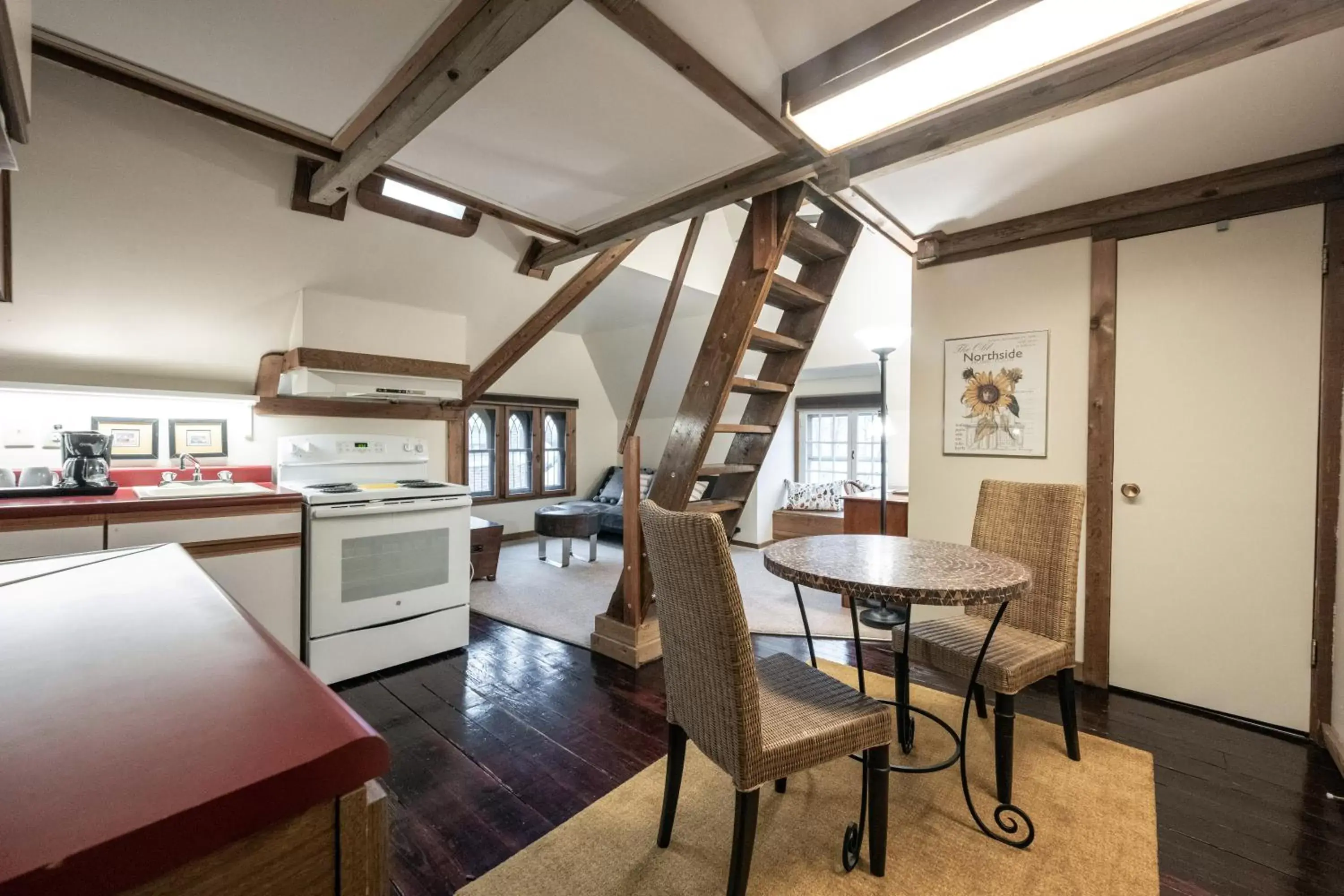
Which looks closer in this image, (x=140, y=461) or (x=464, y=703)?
(x=464, y=703)

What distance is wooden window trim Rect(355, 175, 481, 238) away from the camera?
2787 mm

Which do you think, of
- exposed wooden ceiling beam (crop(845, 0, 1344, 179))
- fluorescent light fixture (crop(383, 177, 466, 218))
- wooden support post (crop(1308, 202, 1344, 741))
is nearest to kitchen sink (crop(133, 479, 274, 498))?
fluorescent light fixture (crop(383, 177, 466, 218))

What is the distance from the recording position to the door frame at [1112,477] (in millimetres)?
2148

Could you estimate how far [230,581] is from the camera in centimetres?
252

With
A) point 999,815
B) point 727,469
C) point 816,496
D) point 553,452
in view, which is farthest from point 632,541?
point 553,452

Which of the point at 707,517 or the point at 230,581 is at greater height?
the point at 707,517

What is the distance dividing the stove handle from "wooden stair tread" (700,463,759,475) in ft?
4.48

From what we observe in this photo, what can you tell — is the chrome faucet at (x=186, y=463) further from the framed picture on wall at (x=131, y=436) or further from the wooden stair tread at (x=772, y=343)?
the wooden stair tread at (x=772, y=343)

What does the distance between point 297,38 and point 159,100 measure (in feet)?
3.81

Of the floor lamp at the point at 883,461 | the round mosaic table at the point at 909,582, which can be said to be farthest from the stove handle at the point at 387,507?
the floor lamp at the point at 883,461

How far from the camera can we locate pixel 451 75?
155cm

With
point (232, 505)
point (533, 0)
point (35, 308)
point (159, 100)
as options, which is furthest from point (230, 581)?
point (533, 0)

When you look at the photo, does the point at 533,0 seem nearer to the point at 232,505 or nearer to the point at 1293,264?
the point at 232,505

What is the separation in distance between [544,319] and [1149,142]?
11.7 ft
